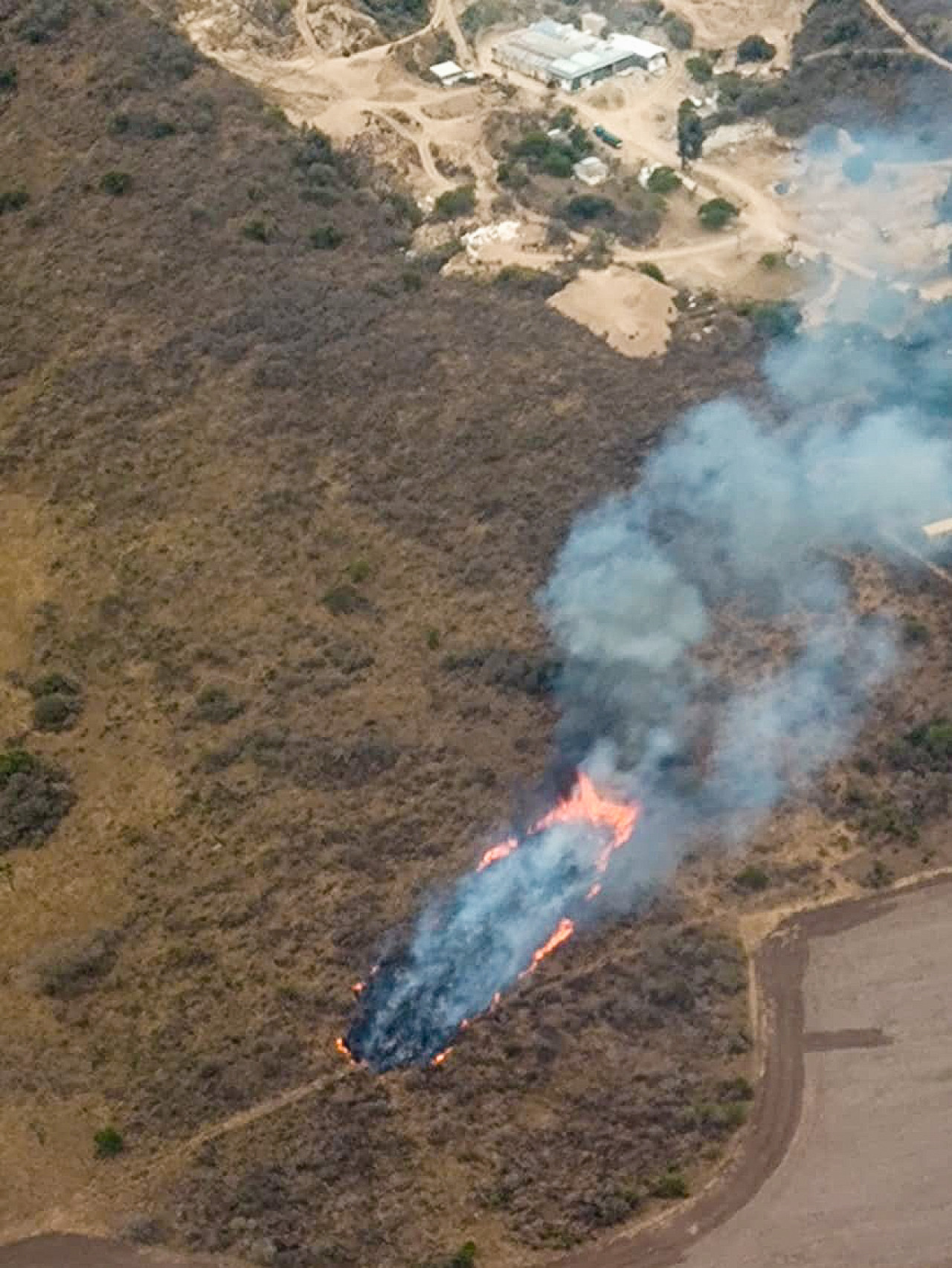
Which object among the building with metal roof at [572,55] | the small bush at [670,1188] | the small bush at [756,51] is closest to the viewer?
the small bush at [670,1188]

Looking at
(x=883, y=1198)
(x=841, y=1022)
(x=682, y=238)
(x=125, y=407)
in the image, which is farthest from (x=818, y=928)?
(x=682, y=238)

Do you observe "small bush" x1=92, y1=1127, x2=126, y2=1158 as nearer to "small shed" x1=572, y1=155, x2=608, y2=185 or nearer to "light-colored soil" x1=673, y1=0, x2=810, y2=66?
"small shed" x1=572, y1=155, x2=608, y2=185

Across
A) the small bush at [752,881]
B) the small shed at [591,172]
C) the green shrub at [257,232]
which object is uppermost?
the green shrub at [257,232]

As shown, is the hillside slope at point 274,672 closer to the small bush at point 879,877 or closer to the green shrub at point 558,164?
the small bush at point 879,877

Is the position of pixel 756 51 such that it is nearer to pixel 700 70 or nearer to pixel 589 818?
pixel 700 70

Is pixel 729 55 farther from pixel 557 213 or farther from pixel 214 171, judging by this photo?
pixel 214 171

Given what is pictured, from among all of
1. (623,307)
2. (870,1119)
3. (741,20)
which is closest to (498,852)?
(870,1119)

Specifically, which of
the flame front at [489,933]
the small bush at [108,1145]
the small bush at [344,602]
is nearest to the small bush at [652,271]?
the small bush at [344,602]
